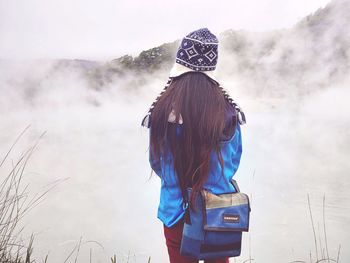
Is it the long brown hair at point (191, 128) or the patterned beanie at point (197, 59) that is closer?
the long brown hair at point (191, 128)

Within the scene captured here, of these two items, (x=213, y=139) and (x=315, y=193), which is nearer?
(x=213, y=139)

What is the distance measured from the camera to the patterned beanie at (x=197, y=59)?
71.7 inches

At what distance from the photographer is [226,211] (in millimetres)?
1714

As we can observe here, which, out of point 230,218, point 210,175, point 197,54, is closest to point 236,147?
point 210,175

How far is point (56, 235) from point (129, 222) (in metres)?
5.03

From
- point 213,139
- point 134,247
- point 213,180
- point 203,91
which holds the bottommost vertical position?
point 134,247

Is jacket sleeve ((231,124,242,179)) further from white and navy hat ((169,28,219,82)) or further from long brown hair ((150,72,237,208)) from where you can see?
white and navy hat ((169,28,219,82))

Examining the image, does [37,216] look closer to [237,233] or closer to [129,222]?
[129,222]

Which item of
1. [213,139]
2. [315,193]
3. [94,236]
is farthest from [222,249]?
[94,236]

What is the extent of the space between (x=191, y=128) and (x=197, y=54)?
30cm

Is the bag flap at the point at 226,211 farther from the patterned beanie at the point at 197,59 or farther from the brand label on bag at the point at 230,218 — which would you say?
the patterned beanie at the point at 197,59

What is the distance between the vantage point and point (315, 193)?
2119 centimetres

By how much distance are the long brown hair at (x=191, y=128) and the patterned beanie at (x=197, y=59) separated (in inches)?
2.0

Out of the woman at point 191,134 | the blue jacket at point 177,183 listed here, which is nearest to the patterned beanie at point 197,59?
the woman at point 191,134
